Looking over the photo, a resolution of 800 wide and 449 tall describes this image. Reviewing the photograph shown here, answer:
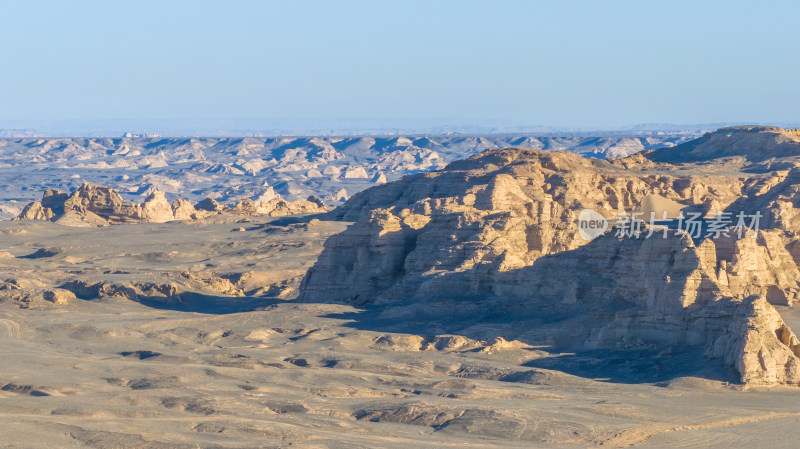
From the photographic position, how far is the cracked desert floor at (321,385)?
31.9 metres

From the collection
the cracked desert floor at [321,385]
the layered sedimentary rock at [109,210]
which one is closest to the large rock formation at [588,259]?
the cracked desert floor at [321,385]

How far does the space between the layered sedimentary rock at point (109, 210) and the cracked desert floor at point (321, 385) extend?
5062 cm

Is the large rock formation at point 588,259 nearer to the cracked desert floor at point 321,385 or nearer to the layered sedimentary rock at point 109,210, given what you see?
the cracked desert floor at point 321,385

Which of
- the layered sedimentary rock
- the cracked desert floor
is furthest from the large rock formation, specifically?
the layered sedimentary rock

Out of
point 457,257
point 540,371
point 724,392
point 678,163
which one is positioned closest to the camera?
point 724,392

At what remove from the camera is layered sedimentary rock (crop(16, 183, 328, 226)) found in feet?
367

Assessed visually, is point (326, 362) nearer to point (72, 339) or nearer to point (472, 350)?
point (472, 350)

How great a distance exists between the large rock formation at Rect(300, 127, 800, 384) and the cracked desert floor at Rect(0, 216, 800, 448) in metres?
1.33

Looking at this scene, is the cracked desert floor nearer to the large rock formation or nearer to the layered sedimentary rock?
the large rock formation

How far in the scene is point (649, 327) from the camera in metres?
42.3

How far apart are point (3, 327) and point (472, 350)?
20.5 metres

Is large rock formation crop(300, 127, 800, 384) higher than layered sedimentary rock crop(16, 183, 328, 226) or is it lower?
higher

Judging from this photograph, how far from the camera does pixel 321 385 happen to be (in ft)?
128

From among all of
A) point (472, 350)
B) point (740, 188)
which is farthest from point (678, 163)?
point (472, 350)
